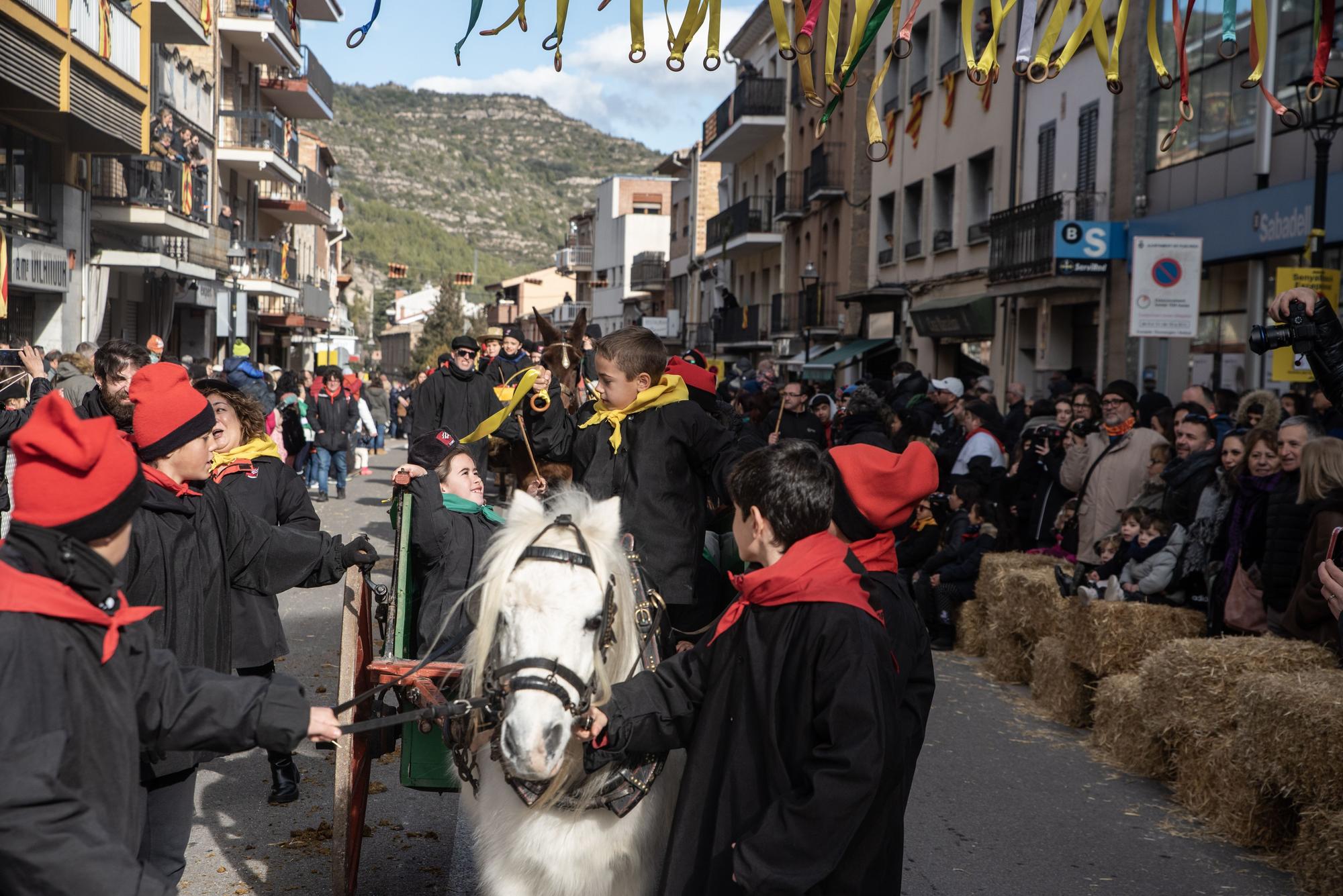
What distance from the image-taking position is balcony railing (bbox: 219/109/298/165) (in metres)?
→ 37.3

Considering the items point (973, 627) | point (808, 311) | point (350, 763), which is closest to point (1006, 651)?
point (973, 627)

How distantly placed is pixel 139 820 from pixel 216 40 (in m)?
36.6

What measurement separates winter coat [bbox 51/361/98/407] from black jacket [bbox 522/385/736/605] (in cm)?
660

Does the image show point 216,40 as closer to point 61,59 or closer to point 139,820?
point 61,59

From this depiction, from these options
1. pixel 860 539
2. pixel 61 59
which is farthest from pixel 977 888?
pixel 61 59

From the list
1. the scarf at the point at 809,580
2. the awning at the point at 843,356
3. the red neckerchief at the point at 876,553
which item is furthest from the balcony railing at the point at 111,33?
the scarf at the point at 809,580

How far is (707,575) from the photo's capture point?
542 cm

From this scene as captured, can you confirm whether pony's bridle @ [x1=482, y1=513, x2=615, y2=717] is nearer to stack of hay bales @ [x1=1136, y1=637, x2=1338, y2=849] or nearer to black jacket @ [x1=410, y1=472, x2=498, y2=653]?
black jacket @ [x1=410, y1=472, x2=498, y2=653]

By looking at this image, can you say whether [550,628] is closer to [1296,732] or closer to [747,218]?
[1296,732]

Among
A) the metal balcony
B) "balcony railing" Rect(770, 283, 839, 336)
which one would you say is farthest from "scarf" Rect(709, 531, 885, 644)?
the metal balcony

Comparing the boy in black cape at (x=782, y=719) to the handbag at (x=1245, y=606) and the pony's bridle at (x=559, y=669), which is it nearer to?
the pony's bridle at (x=559, y=669)

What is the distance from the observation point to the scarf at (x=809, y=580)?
333 cm

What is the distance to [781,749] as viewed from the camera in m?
3.33

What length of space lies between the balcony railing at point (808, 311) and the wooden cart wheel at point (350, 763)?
27616 millimetres
